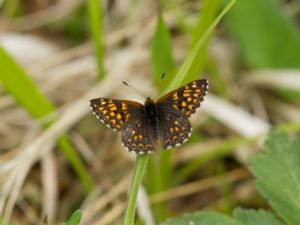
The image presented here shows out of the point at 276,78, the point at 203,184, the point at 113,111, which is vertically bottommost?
the point at 203,184

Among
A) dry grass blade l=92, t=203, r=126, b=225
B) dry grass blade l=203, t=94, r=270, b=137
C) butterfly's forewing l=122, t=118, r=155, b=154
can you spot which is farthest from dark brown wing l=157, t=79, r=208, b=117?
dry grass blade l=203, t=94, r=270, b=137

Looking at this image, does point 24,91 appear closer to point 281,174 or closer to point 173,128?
point 173,128

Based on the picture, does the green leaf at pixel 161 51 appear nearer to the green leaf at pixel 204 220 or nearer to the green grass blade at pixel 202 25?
the green grass blade at pixel 202 25

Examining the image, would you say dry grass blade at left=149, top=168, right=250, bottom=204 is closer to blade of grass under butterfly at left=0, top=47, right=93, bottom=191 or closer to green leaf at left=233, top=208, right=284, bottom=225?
blade of grass under butterfly at left=0, top=47, right=93, bottom=191

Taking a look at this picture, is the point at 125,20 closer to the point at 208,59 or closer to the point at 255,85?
the point at 208,59

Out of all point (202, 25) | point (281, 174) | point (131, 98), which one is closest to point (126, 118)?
point (202, 25)

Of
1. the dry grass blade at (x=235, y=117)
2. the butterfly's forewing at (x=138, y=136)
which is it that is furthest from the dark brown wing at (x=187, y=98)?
the dry grass blade at (x=235, y=117)

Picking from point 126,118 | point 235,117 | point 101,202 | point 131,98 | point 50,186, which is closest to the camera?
point 126,118
